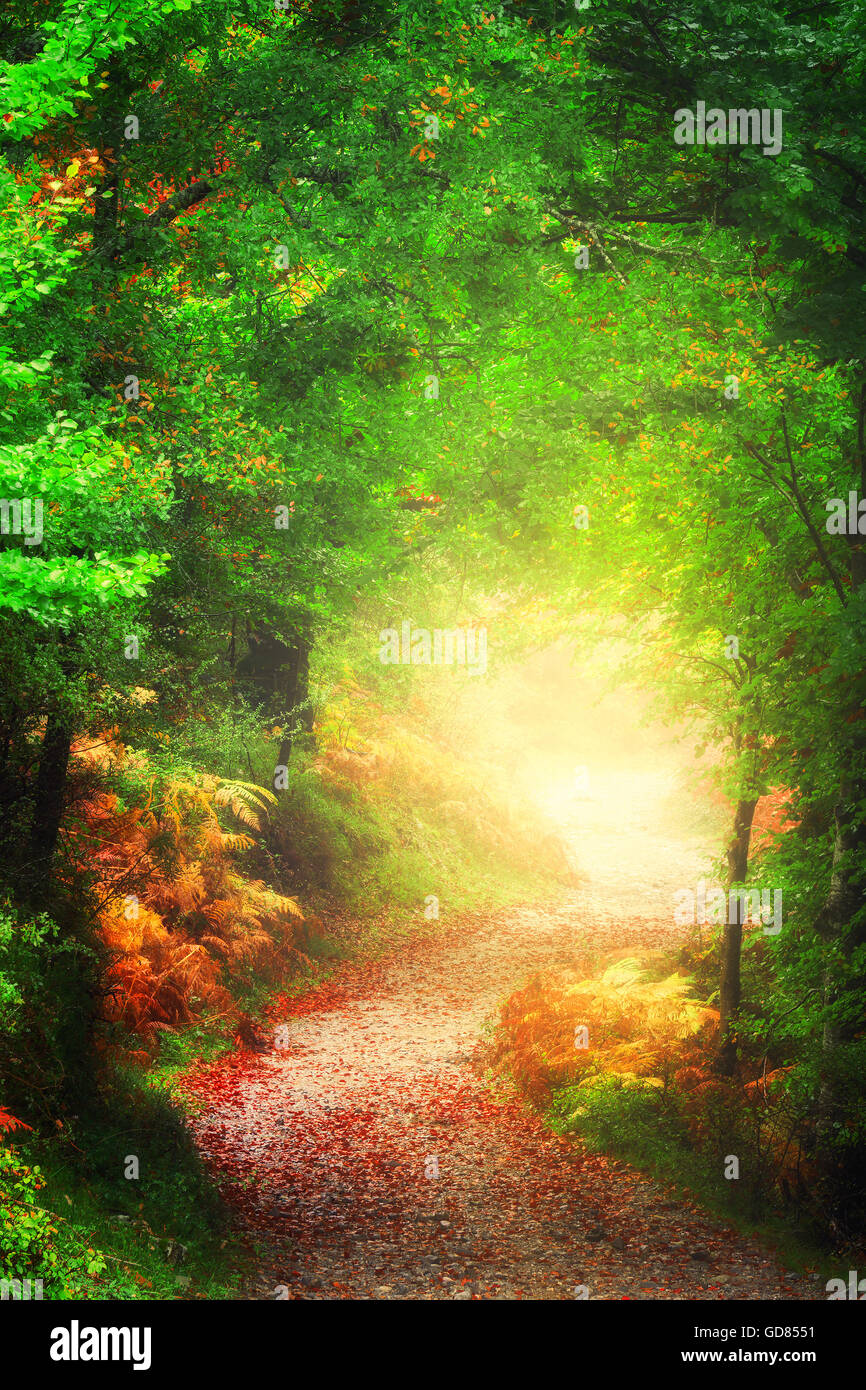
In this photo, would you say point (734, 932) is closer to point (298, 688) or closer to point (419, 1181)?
point (419, 1181)

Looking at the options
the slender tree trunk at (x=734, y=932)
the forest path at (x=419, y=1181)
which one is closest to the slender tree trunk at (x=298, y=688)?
the forest path at (x=419, y=1181)

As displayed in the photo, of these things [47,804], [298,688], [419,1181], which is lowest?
[419,1181]

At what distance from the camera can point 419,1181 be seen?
8.93 metres

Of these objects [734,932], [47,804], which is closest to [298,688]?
[734,932]

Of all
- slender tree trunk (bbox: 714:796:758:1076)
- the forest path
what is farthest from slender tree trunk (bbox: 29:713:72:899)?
slender tree trunk (bbox: 714:796:758:1076)

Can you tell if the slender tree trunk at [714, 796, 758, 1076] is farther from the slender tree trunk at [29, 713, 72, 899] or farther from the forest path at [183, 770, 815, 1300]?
the slender tree trunk at [29, 713, 72, 899]

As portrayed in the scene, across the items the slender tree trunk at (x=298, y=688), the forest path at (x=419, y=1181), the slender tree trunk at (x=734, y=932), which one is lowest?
the forest path at (x=419, y=1181)

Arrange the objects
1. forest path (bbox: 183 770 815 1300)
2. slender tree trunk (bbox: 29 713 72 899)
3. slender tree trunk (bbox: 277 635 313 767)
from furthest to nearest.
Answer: slender tree trunk (bbox: 277 635 313 767) → slender tree trunk (bbox: 29 713 72 899) → forest path (bbox: 183 770 815 1300)

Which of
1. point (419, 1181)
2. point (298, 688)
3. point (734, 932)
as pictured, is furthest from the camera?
point (298, 688)

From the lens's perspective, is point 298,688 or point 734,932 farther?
point 298,688

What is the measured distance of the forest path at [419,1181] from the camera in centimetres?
719

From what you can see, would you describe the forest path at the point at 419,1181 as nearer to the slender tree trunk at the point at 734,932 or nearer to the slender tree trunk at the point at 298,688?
the slender tree trunk at the point at 734,932

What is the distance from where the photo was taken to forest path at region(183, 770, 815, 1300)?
719 centimetres

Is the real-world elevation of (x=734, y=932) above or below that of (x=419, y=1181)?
above
